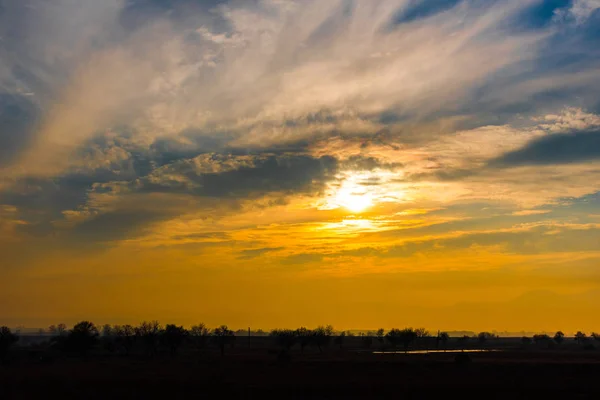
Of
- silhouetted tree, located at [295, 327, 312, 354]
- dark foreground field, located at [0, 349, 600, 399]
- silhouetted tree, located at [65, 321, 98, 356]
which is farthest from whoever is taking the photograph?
silhouetted tree, located at [295, 327, 312, 354]

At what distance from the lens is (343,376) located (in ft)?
241

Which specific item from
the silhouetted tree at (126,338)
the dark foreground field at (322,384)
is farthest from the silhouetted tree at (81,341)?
the dark foreground field at (322,384)

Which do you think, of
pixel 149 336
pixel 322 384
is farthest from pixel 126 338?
pixel 322 384

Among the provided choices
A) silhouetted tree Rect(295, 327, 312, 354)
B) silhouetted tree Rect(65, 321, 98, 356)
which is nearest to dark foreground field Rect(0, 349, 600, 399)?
silhouetted tree Rect(65, 321, 98, 356)

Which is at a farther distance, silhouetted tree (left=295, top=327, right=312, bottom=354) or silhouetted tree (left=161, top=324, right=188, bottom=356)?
silhouetted tree (left=295, top=327, right=312, bottom=354)

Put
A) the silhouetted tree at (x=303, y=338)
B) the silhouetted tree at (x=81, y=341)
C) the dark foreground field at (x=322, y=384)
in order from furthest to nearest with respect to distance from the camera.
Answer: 1. the silhouetted tree at (x=303, y=338)
2. the silhouetted tree at (x=81, y=341)
3. the dark foreground field at (x=322, y=384)

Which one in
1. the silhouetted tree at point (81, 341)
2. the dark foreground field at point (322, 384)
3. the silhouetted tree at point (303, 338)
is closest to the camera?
the dark foreground field at point (322, 384)

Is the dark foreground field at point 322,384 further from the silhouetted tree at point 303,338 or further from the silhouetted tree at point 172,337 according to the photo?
the silhouetted tree at point 303,338

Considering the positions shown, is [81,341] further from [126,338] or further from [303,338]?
[303,338]

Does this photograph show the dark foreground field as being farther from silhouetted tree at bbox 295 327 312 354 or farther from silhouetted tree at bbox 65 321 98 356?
silhouetted tree at bbox 295 327 312 354

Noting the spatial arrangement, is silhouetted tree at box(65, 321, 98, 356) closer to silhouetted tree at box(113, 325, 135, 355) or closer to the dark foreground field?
silhouetted tree at box(113, 325, 135, 355)

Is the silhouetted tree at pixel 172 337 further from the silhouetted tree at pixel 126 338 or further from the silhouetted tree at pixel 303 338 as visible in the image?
the silhouetted tree at pixel 303 338

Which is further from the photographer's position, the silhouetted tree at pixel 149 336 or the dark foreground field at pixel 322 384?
the silhouetted tree at pixel 149 336

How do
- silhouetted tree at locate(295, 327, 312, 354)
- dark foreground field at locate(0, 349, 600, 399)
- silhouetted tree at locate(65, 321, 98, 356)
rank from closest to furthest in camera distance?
dark foreground field at locate(0, 349, 600, 399)
silhouetted tree at locate(65, 321, 98, 356)
silhouetted tree at locate(295, 327, 312, 354)
